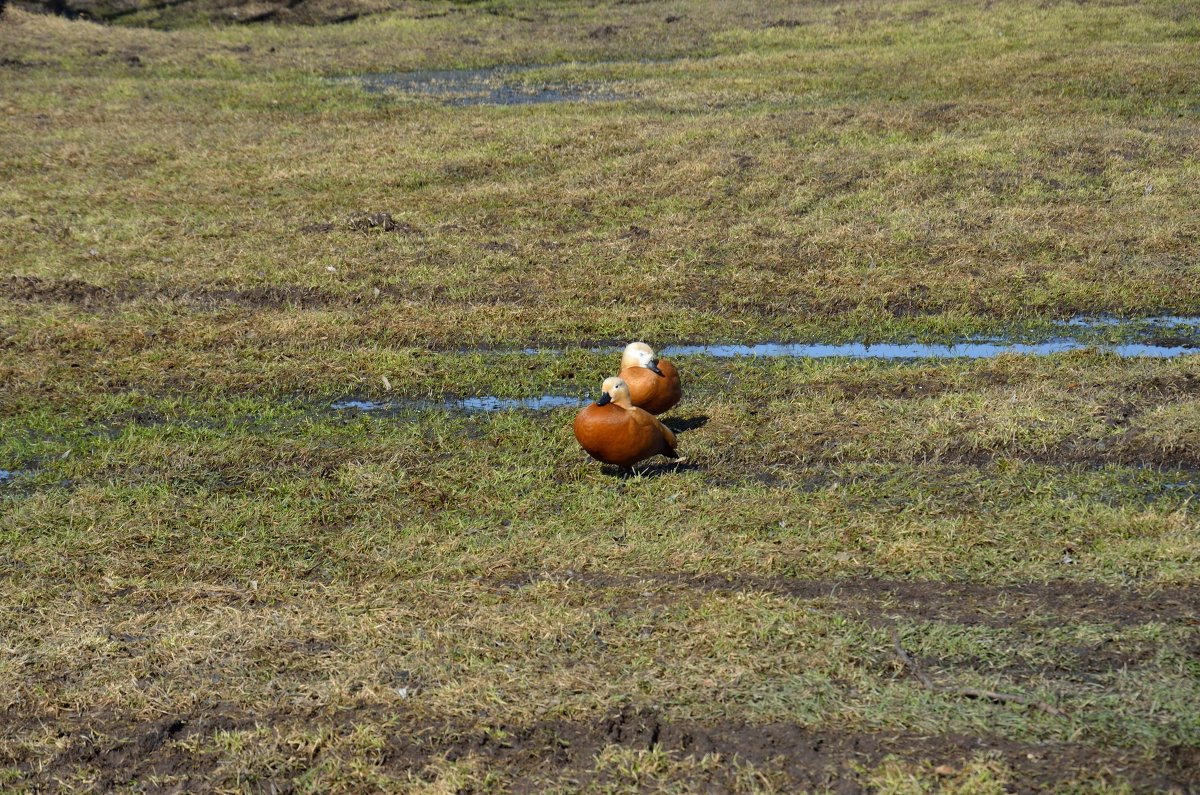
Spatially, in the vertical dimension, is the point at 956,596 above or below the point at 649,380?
→ below

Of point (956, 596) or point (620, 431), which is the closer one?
point (956, 596)

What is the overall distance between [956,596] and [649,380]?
2.45 metres

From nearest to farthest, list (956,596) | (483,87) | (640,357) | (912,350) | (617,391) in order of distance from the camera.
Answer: (956,596) → (617,391) → (640,357) → (912,350) → (483,87)

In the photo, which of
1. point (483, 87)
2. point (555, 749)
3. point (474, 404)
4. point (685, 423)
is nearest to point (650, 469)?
point (685, 423)

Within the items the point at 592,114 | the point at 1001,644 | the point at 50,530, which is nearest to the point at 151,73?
the point at 592,114

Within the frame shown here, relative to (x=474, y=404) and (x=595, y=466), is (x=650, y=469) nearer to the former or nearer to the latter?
(x=595, y=466)

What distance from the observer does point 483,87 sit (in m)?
20.5

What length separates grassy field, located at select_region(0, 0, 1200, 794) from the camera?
448cm

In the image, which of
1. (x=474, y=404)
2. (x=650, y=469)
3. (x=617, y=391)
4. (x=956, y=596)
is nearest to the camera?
(x=956, y=596)

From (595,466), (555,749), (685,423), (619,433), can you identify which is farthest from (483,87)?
(555,749)

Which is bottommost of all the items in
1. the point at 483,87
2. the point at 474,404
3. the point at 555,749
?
the point at 555,749

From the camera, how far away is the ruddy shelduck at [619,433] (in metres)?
6.51

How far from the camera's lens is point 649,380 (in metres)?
7.19

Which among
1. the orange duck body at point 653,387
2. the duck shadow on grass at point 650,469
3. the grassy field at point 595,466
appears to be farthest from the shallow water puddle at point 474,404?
the duck shadow on grass at point 650,469
